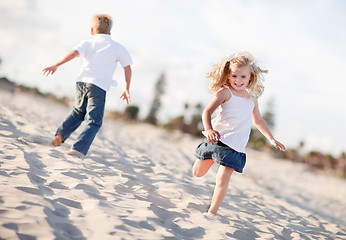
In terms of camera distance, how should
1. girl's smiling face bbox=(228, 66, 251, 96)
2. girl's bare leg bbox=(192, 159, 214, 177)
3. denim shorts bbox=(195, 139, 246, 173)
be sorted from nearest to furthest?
denim shorts bbox=(195, 139, 246, 173)
girl's smiling face bbox=(228, 66, 251, 96)
girl's bare leg bbox=(192, 159, 214, 177)

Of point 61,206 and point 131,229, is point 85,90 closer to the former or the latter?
point 61,206

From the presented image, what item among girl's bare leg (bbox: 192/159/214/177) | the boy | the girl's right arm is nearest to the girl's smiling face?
the girl's right arm

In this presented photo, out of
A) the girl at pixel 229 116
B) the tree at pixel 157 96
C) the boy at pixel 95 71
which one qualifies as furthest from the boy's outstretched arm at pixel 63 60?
the tree at pixel 157 96

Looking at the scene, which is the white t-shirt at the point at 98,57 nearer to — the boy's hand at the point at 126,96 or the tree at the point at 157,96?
the boy's hand at the point at 126,96

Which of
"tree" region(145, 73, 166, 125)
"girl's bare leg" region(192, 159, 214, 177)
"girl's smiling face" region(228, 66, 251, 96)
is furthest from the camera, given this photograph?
"tree" region(145, 73, 166, 125)

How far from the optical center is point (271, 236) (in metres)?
2.75

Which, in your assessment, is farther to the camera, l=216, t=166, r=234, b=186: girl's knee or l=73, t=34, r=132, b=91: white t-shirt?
l=73, t=34, r=132, b=91: white t-shirt

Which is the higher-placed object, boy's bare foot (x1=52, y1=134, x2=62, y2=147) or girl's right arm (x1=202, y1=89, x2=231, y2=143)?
girl's right arm (x1=202, y1=89, x2=231, y2=143)

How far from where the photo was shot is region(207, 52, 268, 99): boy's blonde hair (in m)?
3.01

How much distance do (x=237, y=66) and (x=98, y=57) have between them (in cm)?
185

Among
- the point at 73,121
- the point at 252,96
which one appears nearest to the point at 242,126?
the point at 252,96

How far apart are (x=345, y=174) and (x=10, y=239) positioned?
60.7 ft

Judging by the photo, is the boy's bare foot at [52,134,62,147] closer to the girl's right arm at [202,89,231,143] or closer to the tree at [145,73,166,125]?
the girl's right arm at [202,89,231,143]

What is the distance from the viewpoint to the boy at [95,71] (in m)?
3.96
